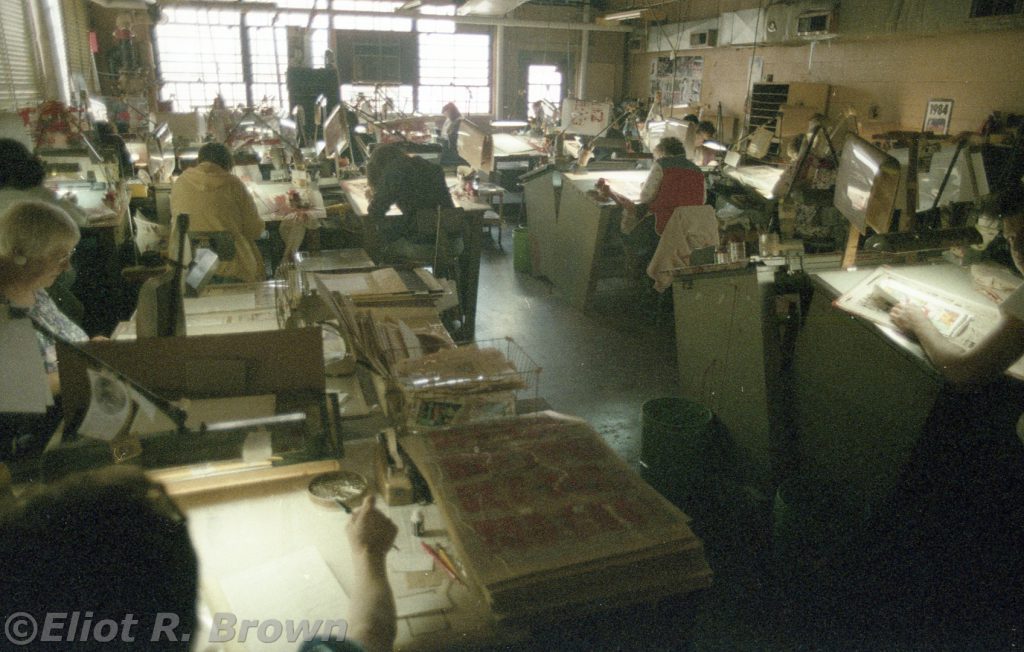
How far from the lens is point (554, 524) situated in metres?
1.24

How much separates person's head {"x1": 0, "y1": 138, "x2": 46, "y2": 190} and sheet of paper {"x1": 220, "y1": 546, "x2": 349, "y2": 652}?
3.03 m

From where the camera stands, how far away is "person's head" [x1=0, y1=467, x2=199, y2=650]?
0.82m

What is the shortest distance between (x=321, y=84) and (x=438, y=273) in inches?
210

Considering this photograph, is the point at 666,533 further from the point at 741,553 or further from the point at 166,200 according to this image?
the point at 166,200

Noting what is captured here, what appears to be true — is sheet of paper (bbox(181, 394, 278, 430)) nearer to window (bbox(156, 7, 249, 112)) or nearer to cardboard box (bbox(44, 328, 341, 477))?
cardboard box (bbox(44, 328, 341, 477))

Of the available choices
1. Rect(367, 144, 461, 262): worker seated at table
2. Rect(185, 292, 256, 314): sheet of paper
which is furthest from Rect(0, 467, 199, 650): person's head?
Rect(367, 144, 461, 262): worker seated at table

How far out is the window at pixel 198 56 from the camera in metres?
10.5

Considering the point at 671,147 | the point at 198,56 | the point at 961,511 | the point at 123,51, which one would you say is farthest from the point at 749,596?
the point at 198,56

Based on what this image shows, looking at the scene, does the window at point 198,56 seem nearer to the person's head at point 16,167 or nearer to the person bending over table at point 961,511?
the person's head at point 16,167

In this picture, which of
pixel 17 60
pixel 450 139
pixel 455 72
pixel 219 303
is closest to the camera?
pixel 219 303

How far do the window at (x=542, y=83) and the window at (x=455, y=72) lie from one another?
30.9 inches

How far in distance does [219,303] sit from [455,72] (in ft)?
34.9

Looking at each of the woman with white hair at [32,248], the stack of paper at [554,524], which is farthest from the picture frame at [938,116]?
the woman with white hair at [32,248]

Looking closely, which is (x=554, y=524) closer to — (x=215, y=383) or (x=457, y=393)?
(x=457, y=393)
